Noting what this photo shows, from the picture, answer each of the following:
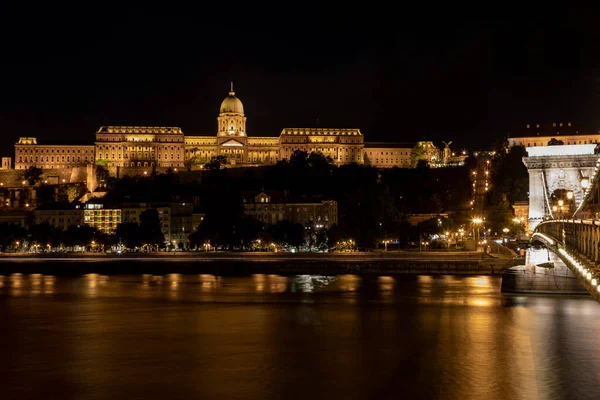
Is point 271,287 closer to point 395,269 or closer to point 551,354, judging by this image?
point 395,269

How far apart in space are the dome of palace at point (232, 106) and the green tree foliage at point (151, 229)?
35.7m

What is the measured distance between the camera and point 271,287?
97.7ft

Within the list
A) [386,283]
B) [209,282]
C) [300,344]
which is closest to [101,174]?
[209,282]

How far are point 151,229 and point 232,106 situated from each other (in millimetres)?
37878

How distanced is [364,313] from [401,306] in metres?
1.55

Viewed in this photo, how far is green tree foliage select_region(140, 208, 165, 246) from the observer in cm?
4966

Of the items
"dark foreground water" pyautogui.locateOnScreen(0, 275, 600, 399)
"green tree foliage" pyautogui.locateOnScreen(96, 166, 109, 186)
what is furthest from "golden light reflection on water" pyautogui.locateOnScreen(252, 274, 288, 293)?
"green tree foliage" pyautogui.locateOnScreen(96, 166, 109, 186)

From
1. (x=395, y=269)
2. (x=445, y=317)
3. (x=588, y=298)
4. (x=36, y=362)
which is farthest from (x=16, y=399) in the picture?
(x=395, y=269)

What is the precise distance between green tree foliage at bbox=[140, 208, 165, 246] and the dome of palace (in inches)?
1405

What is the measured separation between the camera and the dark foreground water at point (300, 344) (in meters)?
14.0

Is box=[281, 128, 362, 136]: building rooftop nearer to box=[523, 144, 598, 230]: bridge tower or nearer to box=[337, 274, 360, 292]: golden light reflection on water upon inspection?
box=[337, 274, 360, 292]: golden light reflection on water

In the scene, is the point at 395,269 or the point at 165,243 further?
the point at 165,243

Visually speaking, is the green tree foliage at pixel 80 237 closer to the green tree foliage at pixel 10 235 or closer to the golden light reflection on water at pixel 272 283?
the green tree foliage at pixel 10 235

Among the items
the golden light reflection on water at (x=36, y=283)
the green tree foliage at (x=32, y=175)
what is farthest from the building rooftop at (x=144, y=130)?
the golden light reflection on water at (x=36, y=283)
